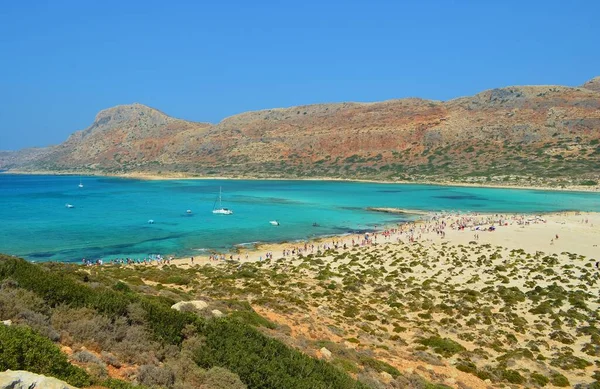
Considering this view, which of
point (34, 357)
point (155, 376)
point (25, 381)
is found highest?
point (25, 381)

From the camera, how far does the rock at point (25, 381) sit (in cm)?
530

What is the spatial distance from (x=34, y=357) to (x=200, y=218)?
208 feet

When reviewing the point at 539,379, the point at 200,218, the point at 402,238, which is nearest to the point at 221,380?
the point at 539,379

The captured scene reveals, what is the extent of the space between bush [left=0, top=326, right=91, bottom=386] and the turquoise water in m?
36.4

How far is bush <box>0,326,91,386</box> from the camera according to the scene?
254 inches

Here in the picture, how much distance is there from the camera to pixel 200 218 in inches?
2717

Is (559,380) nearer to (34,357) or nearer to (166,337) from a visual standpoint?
(166,337)

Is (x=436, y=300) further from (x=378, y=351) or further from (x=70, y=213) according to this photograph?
(x=70, y=213)

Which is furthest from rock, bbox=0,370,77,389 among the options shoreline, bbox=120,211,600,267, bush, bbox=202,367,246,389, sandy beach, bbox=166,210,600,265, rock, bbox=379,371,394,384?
sandy beach, bbox=166,210,600,265

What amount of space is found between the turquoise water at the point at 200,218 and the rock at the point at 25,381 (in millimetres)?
38064

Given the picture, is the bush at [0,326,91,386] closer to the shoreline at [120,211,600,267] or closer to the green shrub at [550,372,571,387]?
the green shrub at [550,372,571,387]

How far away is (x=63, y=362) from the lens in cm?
693

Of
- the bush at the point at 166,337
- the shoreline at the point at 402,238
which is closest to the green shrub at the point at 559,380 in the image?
the bush at the point at 166,337

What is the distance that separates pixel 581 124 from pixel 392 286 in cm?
15698
